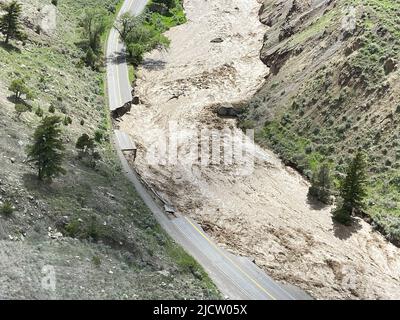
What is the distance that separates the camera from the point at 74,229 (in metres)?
45.0

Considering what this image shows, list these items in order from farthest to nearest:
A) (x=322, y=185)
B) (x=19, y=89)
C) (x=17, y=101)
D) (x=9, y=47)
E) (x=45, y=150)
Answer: (x=9, y=47) < (x=322, y=185) < (x=19, y=89) < (x=17, y=101) < (x=45, y=150)

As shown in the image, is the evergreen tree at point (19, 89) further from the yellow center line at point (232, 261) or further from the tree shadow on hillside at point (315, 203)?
the tree shadow on hillside at point (315, 203)

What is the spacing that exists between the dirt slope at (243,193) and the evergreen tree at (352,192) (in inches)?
68.0

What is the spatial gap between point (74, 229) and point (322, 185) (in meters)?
32.1

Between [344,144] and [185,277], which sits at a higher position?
[344,144]

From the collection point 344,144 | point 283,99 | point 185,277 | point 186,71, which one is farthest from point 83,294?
point 186,71

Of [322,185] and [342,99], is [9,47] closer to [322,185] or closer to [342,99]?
[322,185]

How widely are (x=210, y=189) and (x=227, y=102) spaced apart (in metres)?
23.5

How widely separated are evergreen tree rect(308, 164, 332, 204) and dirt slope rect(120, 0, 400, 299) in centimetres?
181

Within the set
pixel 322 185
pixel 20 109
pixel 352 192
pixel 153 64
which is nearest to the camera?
pixel 20 109

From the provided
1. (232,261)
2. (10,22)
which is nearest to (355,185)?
(232,261)

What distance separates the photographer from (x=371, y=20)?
3159 inches

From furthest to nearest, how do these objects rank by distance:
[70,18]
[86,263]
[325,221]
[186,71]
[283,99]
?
[70,18] → [186,71] → [283,99] → [325,221] → [86,263]

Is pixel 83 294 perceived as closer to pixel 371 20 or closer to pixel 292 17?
pixel 371 20
